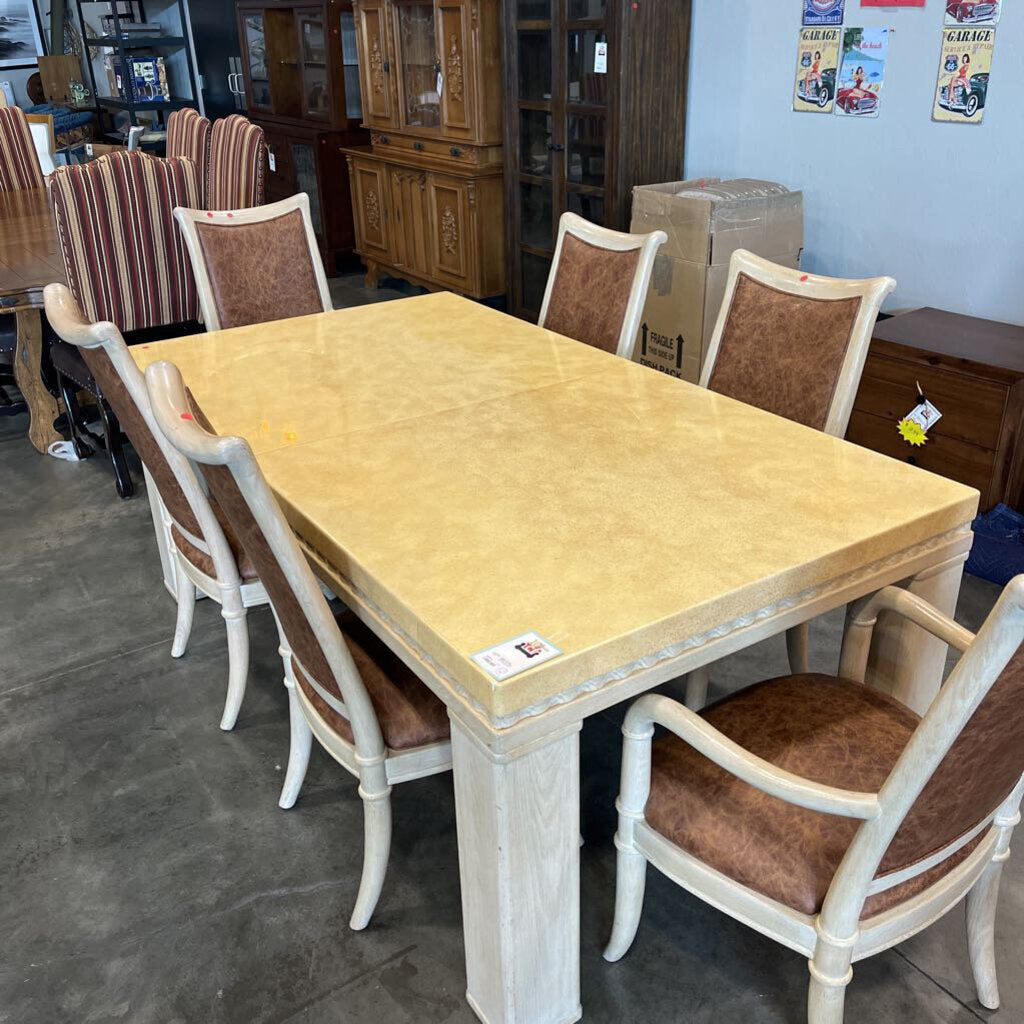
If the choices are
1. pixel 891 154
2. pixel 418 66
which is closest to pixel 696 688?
pixel 891 154

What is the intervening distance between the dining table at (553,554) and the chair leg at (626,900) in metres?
0.07

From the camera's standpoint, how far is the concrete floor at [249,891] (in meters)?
1.51

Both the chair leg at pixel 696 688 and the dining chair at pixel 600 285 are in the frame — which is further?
the dining chair at pixel 600 285

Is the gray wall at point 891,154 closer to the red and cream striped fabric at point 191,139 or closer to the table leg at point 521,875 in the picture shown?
the red and cream striped fabric at point 191,139

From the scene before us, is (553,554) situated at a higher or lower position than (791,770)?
higher

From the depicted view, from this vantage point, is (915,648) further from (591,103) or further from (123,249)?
(591,103)

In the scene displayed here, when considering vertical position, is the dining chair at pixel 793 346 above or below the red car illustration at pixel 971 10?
below

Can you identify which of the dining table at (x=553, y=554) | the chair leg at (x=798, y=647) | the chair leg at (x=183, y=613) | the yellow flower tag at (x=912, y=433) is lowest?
the chair leg at (x=183, y=613)

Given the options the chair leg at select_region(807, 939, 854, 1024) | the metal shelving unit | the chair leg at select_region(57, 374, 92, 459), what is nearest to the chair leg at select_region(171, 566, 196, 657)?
the chair leg at select_region(57, 374, 92, 459)

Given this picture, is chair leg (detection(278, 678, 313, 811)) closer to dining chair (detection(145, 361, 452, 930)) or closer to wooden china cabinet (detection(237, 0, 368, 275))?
dining chair (detection(145, 361, 452, 930))

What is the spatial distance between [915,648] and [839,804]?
22.9 inches

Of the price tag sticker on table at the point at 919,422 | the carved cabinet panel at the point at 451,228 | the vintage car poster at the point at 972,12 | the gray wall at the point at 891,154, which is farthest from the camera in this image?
the carved cabinet panel at the point at 451,228

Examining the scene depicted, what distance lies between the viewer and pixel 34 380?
11.5ft

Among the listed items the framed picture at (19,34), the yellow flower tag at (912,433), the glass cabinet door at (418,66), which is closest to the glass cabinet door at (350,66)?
the glass cabinet door at (418,66)
